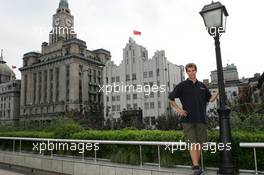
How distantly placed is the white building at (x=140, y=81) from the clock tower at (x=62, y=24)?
48.1 metres

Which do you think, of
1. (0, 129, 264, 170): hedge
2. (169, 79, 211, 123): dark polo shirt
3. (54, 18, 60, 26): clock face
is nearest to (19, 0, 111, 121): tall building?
(54, 18, 60, 26): clock face

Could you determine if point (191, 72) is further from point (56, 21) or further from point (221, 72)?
point (56, 21)

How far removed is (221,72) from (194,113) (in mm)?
1209

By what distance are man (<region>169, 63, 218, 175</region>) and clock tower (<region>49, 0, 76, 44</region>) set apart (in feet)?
360

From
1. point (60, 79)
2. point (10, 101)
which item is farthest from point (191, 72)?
point (10, 101)

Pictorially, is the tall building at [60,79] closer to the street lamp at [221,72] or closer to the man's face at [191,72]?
the street lamp at [221,72]

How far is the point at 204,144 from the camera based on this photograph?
19.2ft

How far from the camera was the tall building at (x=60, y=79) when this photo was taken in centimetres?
8638

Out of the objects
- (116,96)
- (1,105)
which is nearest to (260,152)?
(116,96)

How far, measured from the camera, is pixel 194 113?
18.5ft

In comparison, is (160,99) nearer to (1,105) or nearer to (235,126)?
(235,126)

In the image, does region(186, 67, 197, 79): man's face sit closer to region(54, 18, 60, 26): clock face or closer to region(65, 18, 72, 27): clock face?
region(65, 18, 72, 27): clock face

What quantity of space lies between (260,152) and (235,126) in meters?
2.29

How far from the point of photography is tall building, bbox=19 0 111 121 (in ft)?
283
